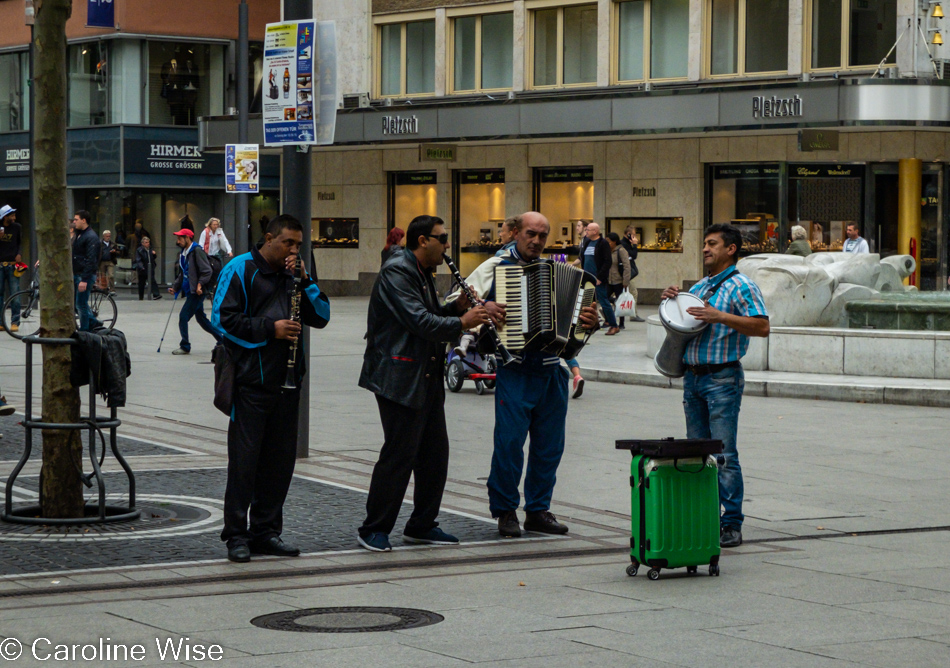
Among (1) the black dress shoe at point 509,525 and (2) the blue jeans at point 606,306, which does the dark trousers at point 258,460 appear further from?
(2) the blue jeans at point 606,306

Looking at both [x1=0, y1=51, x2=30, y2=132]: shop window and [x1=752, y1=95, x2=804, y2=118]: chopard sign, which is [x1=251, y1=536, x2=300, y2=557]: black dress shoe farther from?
[x1=0, y1=51, x2=30, y2=132]: shop window

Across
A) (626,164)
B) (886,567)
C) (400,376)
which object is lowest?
(886,567)

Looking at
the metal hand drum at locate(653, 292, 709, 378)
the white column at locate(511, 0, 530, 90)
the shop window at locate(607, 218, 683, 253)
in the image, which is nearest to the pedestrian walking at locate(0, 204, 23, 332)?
the shop window at locate(607, 218, 683, 253)

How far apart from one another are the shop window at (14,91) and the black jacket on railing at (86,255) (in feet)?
84.1

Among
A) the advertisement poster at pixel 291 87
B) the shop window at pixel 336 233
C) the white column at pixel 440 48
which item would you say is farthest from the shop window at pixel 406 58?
the advertisement poster at pixel 291 87

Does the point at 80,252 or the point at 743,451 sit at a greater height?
the point at 80,252

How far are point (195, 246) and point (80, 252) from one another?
227 cm

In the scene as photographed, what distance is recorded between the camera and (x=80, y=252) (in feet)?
70.7

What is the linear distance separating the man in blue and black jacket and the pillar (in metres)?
25.1

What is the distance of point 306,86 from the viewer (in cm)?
1099

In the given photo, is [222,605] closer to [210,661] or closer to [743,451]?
[210,661]

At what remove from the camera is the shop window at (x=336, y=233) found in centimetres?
4034

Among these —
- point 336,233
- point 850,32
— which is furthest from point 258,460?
point 336,233

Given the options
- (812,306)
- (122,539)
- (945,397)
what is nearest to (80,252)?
(812,306)
